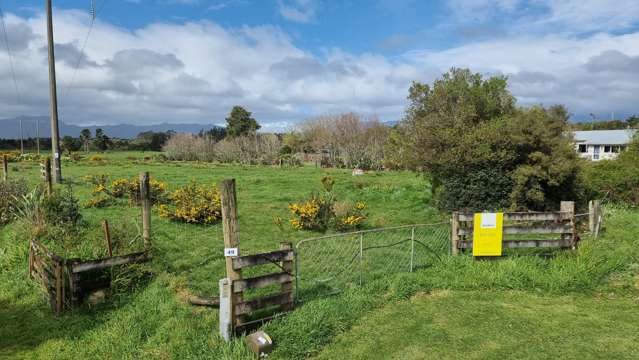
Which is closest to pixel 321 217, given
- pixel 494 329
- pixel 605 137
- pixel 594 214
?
pixel 494 329

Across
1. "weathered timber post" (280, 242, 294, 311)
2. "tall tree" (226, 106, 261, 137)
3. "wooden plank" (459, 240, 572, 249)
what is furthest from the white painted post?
"tall tree" (226, 106, 261, 137)

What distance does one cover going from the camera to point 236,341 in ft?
15.0

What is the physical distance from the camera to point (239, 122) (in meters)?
55.2

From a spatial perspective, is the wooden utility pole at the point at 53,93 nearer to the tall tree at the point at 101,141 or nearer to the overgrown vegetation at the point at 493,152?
the overgrown vegetation at the point at 493,152

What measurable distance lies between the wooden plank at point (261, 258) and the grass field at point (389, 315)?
0.71 m

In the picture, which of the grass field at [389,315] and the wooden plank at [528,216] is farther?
the wooden plank at [528,216]

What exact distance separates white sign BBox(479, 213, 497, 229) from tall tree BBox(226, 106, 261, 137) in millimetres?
49242

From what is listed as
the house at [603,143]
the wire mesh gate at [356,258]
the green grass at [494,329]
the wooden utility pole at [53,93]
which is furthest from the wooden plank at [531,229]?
the house at [603,143]

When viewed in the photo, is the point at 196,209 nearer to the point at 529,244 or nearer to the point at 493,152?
the point at 529,244

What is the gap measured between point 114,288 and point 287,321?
109 inches

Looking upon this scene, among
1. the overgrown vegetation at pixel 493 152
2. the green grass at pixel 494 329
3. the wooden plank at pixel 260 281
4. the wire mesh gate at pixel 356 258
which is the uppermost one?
the overgrown vegetation at pixel 493 152

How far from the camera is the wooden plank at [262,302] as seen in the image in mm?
4793

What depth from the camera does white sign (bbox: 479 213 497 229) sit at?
23.7 ft

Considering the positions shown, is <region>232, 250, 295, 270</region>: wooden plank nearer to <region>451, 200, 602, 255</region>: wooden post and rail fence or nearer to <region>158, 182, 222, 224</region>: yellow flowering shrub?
<region>451, 200, 602, 255</region>: wooden post and rail fence
